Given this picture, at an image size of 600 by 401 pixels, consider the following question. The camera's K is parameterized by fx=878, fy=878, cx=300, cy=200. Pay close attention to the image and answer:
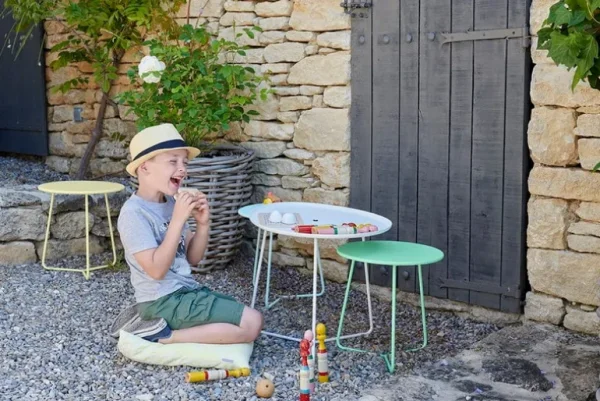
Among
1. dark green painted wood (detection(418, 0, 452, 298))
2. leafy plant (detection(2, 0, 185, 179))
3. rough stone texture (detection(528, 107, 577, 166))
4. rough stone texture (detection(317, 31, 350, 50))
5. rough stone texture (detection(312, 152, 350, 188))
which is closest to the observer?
rough stone texture (detection(528, 107, 577, 166))

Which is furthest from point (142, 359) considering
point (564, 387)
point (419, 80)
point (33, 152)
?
point (33, 152)

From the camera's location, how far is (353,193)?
5.33 m

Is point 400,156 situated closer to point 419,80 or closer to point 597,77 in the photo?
point 419,80

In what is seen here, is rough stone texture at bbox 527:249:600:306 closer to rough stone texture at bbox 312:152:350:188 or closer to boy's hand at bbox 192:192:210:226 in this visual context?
rough stone texture at bbox 312:152:350:188

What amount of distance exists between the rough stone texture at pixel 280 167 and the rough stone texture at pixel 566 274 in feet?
5.42

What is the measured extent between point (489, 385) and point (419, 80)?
1882mm

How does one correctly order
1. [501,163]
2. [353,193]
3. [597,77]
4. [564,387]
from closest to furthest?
1. [597,77]
2. [564,387]
3. [501,163]
4. [353,193]

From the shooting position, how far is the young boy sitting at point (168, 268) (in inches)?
154

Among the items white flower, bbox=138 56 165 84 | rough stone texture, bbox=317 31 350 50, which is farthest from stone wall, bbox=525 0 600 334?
Result: white flower, bbox=138 56 165 84

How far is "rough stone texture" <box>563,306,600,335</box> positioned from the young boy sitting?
1.62 meters

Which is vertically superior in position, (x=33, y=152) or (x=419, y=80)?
(x=419, y=80)

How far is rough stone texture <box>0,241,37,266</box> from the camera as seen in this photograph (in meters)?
5.71

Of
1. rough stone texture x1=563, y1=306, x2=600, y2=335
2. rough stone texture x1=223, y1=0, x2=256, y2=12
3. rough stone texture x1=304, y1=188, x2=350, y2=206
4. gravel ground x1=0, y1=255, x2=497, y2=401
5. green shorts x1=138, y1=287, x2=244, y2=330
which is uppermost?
rough stone texture x1=223, y1=0, x2=256, y2=12

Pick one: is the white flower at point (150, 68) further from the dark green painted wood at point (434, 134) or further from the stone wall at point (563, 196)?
the stone wall at point (563, 196)
